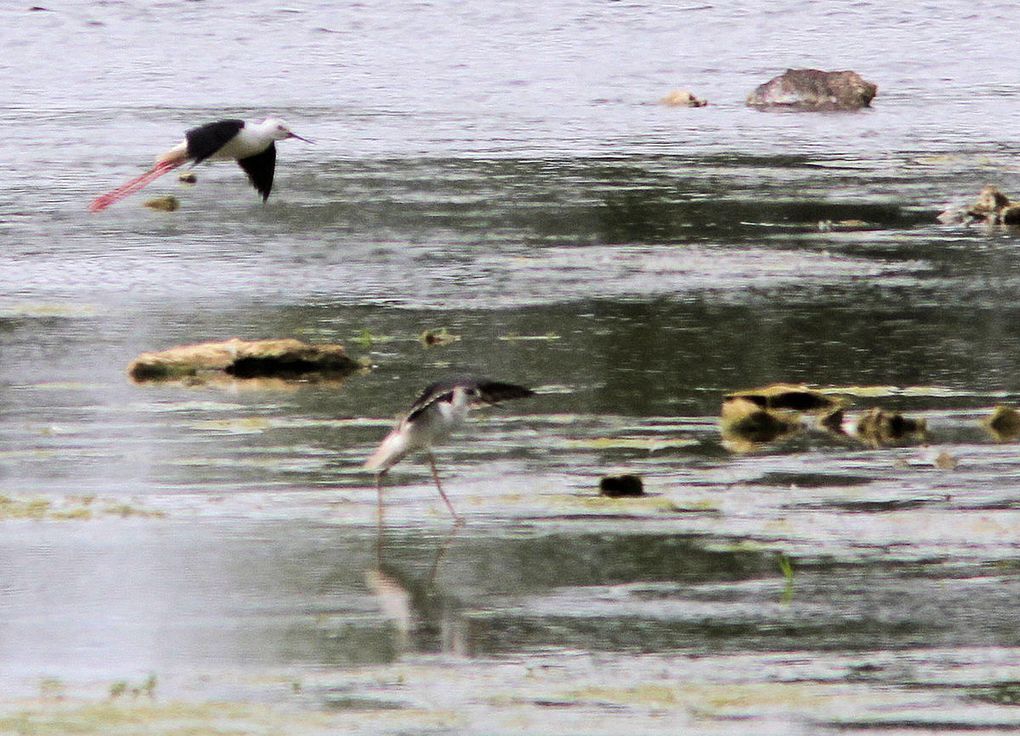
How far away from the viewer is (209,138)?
14672 mm

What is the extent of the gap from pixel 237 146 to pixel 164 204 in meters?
5.66

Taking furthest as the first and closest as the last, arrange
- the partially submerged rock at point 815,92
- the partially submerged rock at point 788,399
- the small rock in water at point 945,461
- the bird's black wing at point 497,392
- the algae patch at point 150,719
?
the partially submerged rock at point 815,92 < the partially submerged rock at point 788,399 < the small rock in water at point 945,461 < the bird's black wing at point 497,392 < the algae patch at point 150,719

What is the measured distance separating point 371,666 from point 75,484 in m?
3.12

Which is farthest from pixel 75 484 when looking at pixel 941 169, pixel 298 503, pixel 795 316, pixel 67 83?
pixel 67 83

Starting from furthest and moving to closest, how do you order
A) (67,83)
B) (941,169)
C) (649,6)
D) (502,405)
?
(649,6) < (67,83) < (941,169) < (502,405)

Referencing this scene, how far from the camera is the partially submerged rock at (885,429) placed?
447 inches

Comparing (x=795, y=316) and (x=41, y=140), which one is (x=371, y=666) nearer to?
(x=795, y=316)

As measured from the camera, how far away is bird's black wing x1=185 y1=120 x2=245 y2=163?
47.6 ft

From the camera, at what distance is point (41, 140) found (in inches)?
1001

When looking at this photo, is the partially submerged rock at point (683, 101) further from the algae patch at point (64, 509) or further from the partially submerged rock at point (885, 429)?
the algae patch at point (64, 509)

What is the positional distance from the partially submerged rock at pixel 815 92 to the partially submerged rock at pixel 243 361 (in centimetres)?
1759

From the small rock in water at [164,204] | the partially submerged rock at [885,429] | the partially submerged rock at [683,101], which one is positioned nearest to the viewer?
the partially submerged rock at [885,429]

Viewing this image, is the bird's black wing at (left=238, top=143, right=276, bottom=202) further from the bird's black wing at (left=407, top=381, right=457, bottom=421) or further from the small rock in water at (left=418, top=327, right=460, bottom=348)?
the bird's black wing at (left=407, top=381, right=457, bottom=421)

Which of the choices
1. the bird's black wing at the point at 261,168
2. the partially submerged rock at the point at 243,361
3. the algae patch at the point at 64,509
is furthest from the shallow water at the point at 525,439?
the bird's black wing at the point at 261,168
